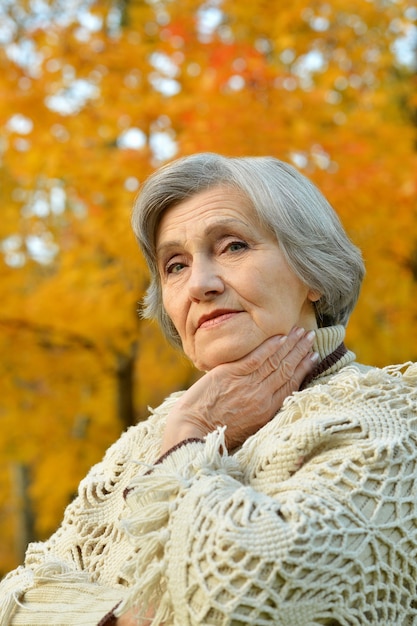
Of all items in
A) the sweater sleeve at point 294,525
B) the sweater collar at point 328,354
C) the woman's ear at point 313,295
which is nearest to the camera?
the sweater sleeve at point 294,525

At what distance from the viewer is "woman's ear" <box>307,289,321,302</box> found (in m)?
2.41

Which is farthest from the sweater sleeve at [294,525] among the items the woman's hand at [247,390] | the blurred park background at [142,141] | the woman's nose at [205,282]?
the blurred park background at [142,141]

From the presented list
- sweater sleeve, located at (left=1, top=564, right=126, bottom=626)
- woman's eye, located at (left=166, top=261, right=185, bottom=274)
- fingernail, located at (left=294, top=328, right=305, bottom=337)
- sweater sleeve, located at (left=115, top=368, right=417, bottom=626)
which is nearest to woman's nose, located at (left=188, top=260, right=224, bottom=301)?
woman's eye, located at (left=166, top=261, right=185, bottom=274)

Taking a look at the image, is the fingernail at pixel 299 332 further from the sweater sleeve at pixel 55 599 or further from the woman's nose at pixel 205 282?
the sweater sleeve at pixel 55 599

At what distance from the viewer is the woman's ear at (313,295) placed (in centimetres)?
241

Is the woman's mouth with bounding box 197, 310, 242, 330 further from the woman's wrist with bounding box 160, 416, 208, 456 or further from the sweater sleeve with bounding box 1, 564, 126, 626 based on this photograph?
the sweater sleeve with bounding box 1, 564, 126, 626

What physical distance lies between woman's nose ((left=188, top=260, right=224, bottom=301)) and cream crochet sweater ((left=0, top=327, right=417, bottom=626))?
425mm

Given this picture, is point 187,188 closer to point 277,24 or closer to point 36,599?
point 36,599

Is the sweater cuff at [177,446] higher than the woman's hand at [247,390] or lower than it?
lower

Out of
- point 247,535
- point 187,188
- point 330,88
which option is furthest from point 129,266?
point 247,535

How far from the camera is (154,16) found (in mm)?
6395

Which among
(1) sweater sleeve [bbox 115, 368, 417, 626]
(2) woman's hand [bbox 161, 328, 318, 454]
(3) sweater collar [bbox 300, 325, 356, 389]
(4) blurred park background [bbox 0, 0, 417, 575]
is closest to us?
(1) sweater sleeve [bbox 115, 368, 417, 626]

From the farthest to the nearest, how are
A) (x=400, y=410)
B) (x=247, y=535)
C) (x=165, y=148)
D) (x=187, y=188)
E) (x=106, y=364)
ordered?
(x=106, y=364) → (x=165, y=148) → (x=187, y=188) → (x=400, y=410) → (x=247, y=535)

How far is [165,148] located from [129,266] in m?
0.88
